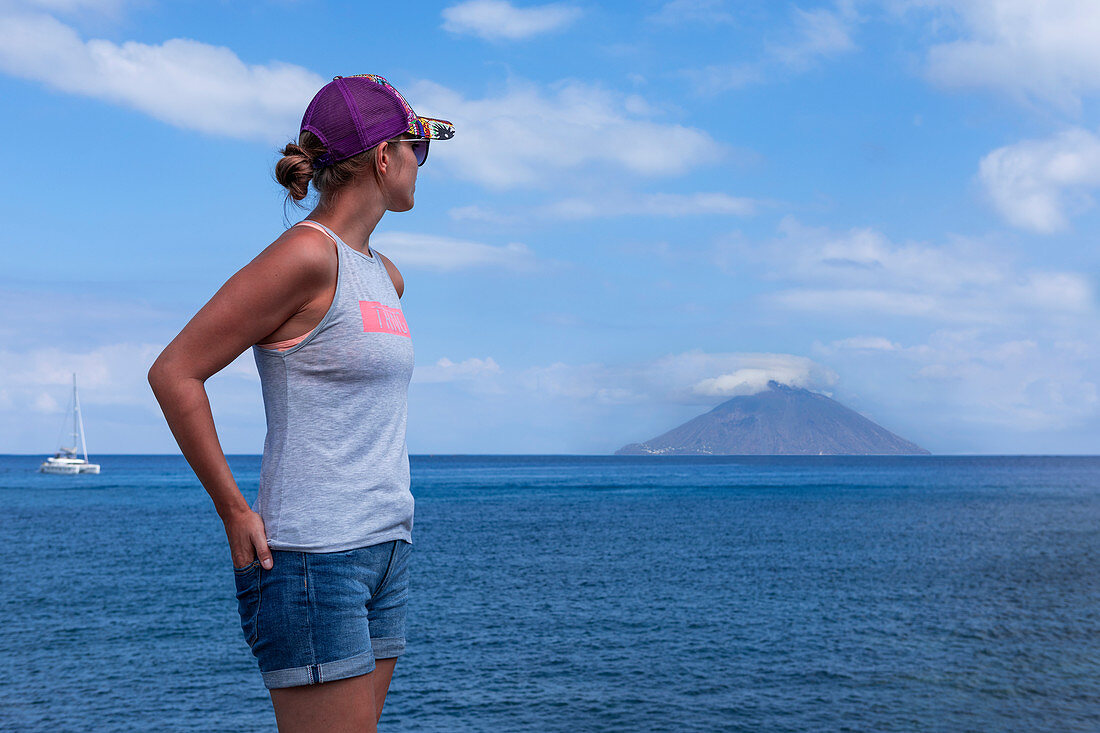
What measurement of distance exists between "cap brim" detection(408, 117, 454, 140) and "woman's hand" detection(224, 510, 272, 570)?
97 centimetres

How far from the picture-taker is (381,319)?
1.93 m

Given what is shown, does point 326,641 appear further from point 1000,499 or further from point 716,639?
point 1000,499

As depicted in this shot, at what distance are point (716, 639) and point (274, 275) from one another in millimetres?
28950

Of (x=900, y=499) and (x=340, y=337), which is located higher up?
(x=340, y=337)

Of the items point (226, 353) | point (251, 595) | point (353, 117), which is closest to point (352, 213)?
point (353, 117)

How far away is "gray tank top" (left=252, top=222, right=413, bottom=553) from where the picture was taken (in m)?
1.79

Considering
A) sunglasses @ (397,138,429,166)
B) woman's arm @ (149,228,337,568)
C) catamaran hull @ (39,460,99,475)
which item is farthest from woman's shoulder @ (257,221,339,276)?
catamaran hull @ (39,460,99,475)

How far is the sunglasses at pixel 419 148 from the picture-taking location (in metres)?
2.04

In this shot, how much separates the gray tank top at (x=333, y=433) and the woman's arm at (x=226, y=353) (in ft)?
0.21

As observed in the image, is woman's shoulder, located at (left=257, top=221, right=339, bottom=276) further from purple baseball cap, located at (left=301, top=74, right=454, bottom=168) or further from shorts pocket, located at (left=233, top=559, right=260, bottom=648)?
shorts pocket, located at (left=233, top=559, right=260, bottom=648)

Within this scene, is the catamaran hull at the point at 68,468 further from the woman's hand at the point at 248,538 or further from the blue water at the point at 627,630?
the woman's hand at the point at 248,538

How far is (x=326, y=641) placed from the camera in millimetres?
1763

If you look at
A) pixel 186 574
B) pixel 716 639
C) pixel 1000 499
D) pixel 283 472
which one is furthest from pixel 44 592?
pixel 1000 499

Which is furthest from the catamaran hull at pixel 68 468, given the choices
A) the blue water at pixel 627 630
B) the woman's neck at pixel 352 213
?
the woman's neck at pixel 352 213
